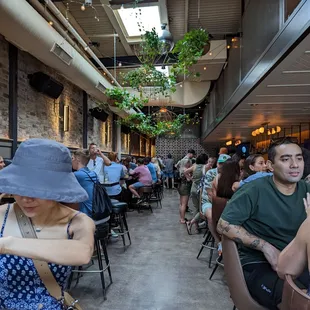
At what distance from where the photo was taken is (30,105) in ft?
19.4

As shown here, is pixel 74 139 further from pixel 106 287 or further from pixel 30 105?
pixel 106 287

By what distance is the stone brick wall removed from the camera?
508cm

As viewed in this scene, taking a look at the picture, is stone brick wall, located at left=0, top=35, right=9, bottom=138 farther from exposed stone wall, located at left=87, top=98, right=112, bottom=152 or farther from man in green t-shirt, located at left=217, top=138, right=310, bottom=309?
man in green t-shirt, located at left=217, top=138, right=310, bottom=309

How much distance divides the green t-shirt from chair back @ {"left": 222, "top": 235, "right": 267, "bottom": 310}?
133 millimetres

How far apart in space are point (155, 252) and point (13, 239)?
3.58 meters

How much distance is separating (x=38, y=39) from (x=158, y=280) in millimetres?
3434

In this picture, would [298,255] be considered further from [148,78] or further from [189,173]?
[189,173]

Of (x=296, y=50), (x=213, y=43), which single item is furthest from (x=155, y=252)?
(x=213, y=43)

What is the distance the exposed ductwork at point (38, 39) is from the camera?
11.3 ft

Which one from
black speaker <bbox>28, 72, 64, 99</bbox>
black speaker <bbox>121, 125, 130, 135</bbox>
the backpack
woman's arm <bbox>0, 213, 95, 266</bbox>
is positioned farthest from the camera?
black speaker <bbox>121, 125, 130, 135</bbox>

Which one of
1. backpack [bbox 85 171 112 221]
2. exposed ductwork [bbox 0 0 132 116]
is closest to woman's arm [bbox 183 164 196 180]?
exposed ductwork [bbox 0 0 132 116]

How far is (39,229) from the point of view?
1109 mm

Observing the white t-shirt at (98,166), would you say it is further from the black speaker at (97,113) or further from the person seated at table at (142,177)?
the black speaker at (97,113)

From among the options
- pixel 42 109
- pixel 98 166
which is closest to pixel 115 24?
pixel 42 109
